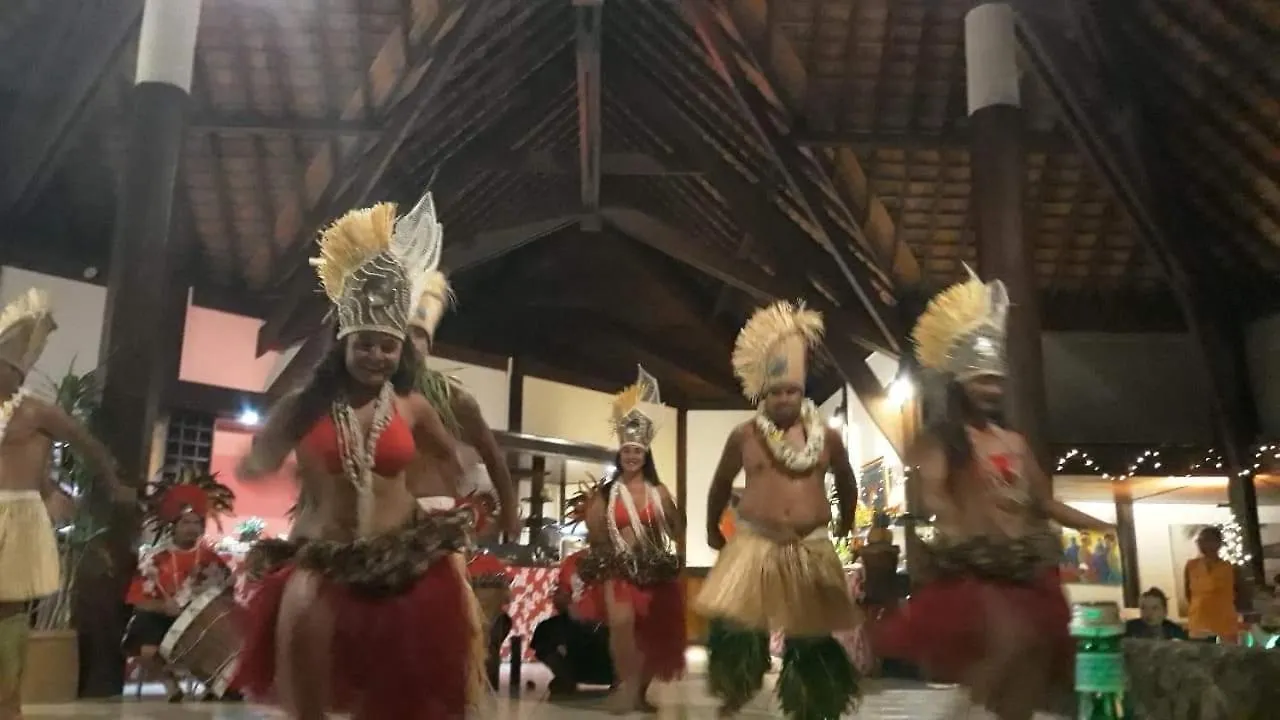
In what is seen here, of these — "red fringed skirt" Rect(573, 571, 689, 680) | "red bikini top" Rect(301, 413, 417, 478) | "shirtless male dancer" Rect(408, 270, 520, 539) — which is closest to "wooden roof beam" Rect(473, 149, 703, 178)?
"red fringed skirt" Rect(573, 571, 689, 680)

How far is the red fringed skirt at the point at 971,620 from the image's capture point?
80.9 inches

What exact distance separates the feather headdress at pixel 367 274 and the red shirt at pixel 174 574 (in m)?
2.58

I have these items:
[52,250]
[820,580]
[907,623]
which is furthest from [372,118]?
[907,623]

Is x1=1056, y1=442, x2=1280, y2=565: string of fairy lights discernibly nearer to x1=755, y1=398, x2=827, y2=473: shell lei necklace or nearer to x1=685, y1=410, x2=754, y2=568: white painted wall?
x1=685, y1=410, x2=754, y2=568: white painted wall

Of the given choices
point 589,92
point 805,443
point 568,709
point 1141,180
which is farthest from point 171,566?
point 1141,180

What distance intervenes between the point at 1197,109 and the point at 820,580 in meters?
4.45

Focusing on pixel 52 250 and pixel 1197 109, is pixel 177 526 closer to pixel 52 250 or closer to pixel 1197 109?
pixel 52 250

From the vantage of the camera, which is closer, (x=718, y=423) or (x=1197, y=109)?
(x=1197, y=109)

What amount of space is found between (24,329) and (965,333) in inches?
98.0

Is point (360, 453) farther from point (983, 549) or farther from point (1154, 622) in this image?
point (1154, 622)

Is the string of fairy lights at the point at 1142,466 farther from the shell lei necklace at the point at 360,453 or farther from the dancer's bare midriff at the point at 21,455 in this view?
the dancer's bare midriff at the point at 21,455

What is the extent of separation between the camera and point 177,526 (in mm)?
4219

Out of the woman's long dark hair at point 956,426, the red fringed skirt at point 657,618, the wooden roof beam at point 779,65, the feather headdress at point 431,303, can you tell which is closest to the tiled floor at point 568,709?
the red fringed skirt at point 657,618

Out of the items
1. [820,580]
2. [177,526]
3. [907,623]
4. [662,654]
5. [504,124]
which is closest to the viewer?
[907,623]
